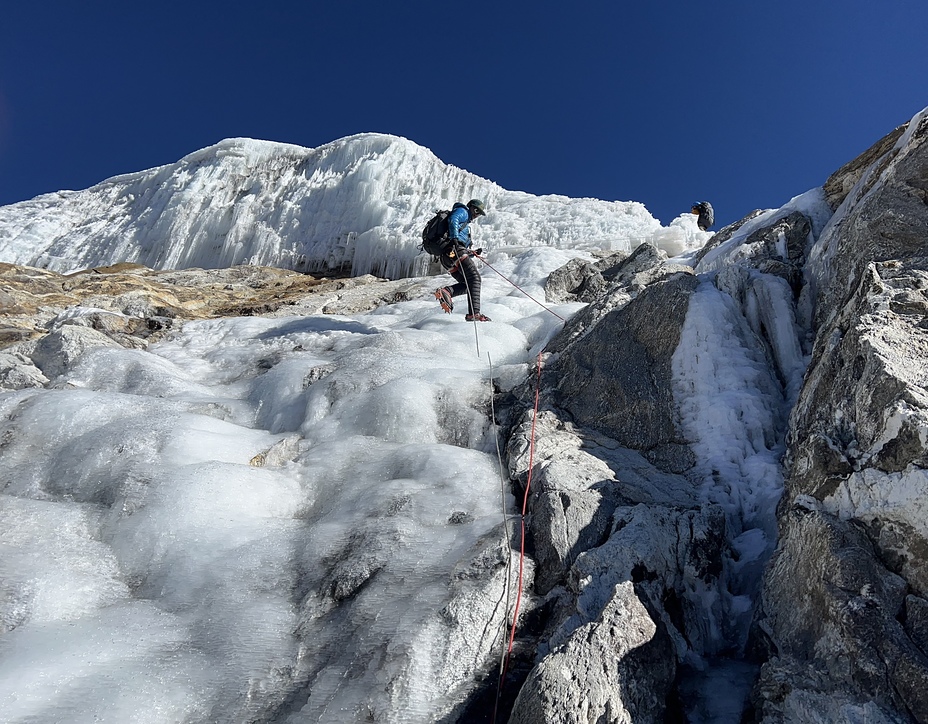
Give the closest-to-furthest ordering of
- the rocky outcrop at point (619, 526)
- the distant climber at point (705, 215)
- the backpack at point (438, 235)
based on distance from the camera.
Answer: the rocky outcrop at point (619, 526) < the backpack at point (438, 235) < the distant climber at point (705, 215)

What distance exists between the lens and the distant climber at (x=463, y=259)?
31.9 feet

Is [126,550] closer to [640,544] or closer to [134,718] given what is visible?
[134,718]

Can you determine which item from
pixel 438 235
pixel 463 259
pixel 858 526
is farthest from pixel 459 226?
pixel 858 526

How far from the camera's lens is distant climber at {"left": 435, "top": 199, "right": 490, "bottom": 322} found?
383 inches

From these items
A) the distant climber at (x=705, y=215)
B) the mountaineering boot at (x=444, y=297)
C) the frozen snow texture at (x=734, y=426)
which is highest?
the distant climber at (x=705, y=215)

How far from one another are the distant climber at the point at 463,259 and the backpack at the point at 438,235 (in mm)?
74

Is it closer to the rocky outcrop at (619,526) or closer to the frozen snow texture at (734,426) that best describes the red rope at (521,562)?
the rocky outcrop at (619,526)

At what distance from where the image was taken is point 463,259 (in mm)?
9836

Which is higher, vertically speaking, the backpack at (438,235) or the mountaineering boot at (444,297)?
the backpack at (438,235)


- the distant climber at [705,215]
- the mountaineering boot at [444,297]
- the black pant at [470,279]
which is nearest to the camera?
the black pant at [470,279]

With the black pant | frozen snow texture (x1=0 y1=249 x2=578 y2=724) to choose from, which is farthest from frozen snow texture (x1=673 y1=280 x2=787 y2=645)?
the black pant

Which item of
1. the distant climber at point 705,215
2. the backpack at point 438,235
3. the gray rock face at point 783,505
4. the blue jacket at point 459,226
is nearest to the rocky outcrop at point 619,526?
the gray rock face at point 783,505

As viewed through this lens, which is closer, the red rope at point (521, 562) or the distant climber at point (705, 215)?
the red rope at point (521, 562)

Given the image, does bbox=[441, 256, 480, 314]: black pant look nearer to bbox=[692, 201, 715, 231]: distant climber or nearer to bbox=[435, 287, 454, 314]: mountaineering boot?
bbox=[435, 287, 454, 314]: mountaineering boot
